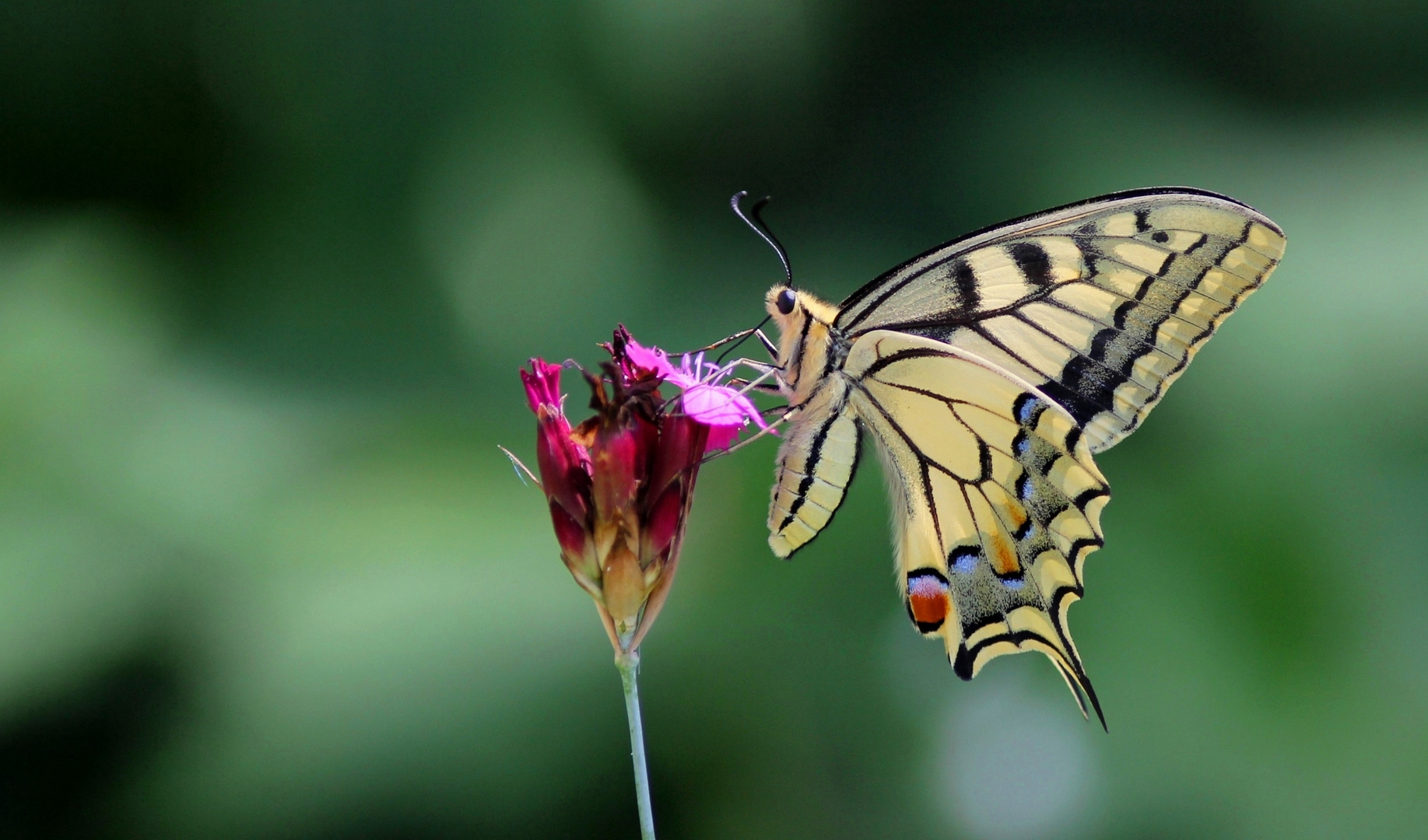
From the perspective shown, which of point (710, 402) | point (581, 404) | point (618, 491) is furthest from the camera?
point (581, 404)

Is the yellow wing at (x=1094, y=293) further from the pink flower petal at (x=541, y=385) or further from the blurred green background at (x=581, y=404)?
the blurred green background at (x=581, y=404)

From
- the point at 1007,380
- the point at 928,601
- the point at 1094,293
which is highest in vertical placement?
the point at 1094,293

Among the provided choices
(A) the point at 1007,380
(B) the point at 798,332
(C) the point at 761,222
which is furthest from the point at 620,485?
(C) the point at 761,222

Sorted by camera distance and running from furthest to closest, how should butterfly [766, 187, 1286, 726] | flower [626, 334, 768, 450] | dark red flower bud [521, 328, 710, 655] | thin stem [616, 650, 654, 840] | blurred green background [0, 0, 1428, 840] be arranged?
1. blurred green background [0, 0, 1428, 840]
2. butterfly [766, 187, 1286, 726]
3. flower [626, 334, 768, 450]
4. dark red flower bud [521, 328, 710, 655]
5. thin stem [616, 650, 654, 840]

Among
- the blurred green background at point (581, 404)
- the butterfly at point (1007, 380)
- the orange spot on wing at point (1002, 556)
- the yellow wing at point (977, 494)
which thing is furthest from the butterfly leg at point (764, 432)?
the blurred green background at point (581, 404)

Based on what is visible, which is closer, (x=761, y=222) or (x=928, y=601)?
(x=928, y=601)

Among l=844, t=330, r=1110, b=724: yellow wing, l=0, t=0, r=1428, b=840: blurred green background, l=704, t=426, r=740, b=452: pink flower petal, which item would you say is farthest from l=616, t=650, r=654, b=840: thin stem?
l=0, t=0, r=1428, b=840: blurred green background

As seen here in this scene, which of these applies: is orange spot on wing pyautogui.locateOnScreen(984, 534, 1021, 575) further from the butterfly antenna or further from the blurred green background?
the blurred green background

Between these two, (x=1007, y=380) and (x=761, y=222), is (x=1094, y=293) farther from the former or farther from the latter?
(x=761, y=222)
